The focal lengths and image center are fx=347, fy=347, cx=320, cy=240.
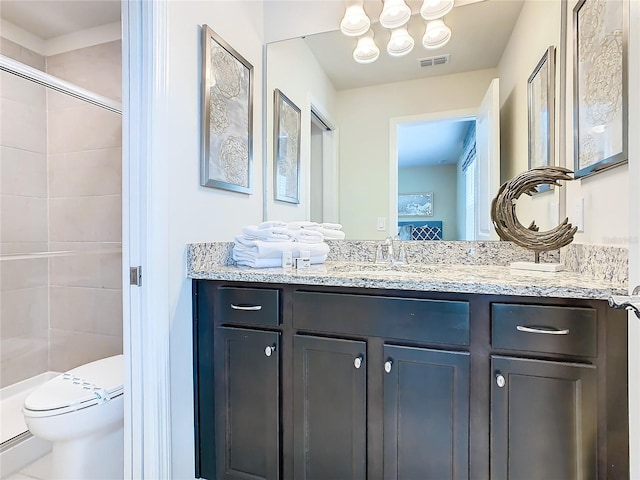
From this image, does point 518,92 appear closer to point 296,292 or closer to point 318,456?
point 296,292

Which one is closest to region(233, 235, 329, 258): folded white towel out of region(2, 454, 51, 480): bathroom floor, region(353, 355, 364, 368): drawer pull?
region(353, 355, 364, 368): drawer pull

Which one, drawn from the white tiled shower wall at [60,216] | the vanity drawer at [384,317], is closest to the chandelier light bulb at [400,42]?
the vanity drawer at [384,317]

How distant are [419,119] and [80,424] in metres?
2.03

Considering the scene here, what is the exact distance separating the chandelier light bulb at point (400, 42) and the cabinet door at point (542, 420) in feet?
5.00

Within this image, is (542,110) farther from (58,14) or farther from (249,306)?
(58,14)

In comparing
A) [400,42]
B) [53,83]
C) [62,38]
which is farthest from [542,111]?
[62,38]

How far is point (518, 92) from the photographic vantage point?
1.62m

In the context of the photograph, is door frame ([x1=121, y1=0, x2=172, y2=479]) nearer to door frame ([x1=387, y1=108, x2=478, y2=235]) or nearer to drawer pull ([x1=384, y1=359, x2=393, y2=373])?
drawer pull ([x1=384, y1=359, x2=393, y2=373])

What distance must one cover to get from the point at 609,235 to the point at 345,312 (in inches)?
34.5

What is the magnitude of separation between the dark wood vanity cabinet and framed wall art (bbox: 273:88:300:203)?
83cm

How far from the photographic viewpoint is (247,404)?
1375 millimetres

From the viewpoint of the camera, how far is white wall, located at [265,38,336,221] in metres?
1.98

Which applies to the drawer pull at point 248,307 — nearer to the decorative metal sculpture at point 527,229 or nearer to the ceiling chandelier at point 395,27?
the decorative metal sculpture at point 527,229

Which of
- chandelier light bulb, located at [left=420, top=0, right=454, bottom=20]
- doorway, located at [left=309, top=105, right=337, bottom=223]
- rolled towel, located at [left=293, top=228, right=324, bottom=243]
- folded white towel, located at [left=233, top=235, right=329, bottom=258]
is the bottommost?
folded white towel, located at [left=233, top=235, right=329, bottom=258]
